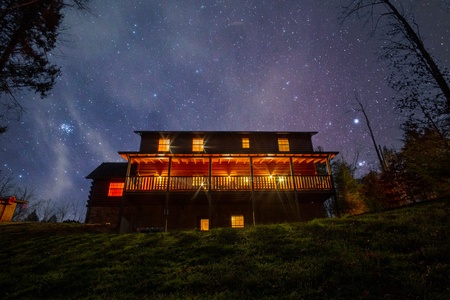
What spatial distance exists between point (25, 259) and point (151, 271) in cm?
553

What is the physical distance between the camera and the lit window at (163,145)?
21875 mm

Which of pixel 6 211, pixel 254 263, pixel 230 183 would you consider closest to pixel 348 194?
pixel 230 183

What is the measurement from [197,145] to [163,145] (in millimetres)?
3104

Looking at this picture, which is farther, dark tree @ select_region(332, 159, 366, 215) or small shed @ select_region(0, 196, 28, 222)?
dark tree @ select_region(332, 159, 366, 215)

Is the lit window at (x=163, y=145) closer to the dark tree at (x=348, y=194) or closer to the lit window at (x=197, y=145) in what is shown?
the lit window at (x=197, y=145)

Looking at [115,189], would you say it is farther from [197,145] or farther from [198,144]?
[198,144]

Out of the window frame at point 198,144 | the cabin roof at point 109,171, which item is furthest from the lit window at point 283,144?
the cabin roof at point 109,171

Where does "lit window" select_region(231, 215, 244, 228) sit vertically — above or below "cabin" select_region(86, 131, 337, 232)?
below

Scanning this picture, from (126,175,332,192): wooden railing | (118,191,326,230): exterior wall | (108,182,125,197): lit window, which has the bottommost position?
(118,191,326,230): exterior wall

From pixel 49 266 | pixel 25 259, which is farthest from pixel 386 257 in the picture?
pixel 25 259

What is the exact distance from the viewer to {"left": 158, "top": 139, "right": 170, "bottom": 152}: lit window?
21.9m

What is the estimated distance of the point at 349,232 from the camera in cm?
920

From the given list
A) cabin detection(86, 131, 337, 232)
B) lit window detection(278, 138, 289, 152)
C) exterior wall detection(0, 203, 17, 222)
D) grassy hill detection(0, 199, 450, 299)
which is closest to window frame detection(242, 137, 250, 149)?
cabin detection(86, 131, 337, 232)

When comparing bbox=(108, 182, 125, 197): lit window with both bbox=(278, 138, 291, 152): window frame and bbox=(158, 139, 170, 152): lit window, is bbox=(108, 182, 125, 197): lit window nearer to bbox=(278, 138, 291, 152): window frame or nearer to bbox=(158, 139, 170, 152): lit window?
bbox=(158, 139, 170, 152): lit window
